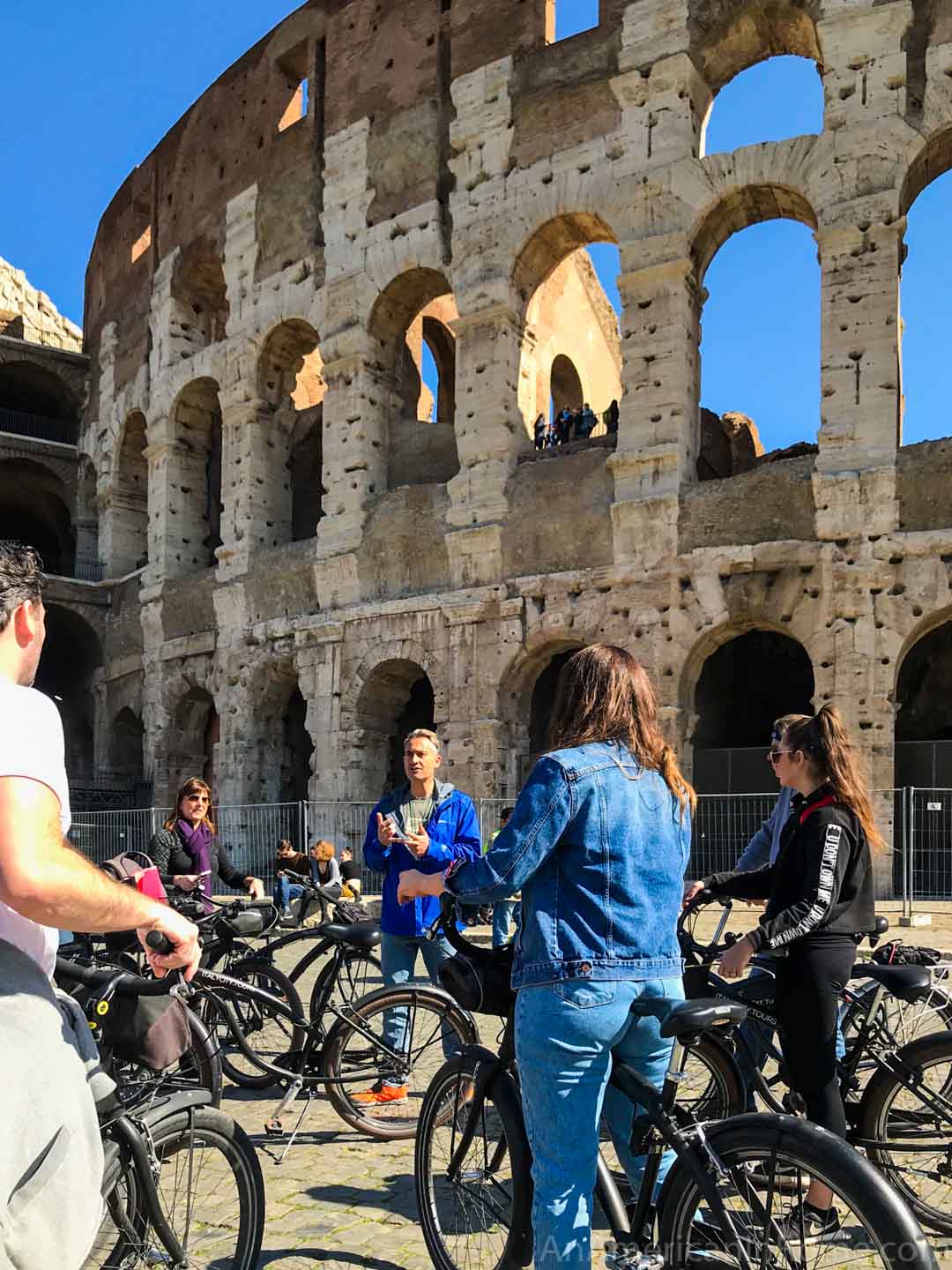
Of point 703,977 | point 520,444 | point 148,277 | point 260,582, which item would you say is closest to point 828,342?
point 520,444

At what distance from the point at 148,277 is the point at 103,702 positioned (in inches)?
348

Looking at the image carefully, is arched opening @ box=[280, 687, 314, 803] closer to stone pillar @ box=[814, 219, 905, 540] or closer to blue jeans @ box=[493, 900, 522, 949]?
stone pillar @ box=[814, 219, 905, 540]

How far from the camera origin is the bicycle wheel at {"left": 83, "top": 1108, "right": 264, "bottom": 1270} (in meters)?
2.80

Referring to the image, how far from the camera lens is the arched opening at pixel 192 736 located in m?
21.5

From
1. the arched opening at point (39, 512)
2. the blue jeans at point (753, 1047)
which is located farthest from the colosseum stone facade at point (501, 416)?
the blue jeans at point (753, 1047)

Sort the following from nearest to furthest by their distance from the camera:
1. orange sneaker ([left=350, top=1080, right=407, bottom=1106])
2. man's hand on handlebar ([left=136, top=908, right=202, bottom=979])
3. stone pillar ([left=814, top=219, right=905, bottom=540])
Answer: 1. man's hand on handlebar ([left=136, top=908, right=202, bottom=979])
2. orange sneaker ([left=350, top=1080, right=407, bottom=1106])
3. stone pillar ([left=814, top=219, right=905, bottom=540])

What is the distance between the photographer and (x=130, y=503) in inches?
974

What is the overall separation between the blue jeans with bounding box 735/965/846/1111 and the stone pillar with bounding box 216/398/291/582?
1653 centimetres

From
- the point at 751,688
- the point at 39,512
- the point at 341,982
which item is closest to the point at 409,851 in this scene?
the point at 341,982

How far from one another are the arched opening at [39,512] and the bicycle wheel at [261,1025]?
72.7 ft

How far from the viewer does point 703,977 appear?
4148 millimetres

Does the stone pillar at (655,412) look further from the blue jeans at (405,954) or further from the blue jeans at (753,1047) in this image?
the blue jeans at (753,1047)

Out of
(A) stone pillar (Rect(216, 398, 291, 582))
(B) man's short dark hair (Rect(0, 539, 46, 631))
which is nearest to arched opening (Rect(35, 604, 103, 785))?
(A) stone pillar (Rect(216, 398, 291, 582))

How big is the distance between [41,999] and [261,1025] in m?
3.40
